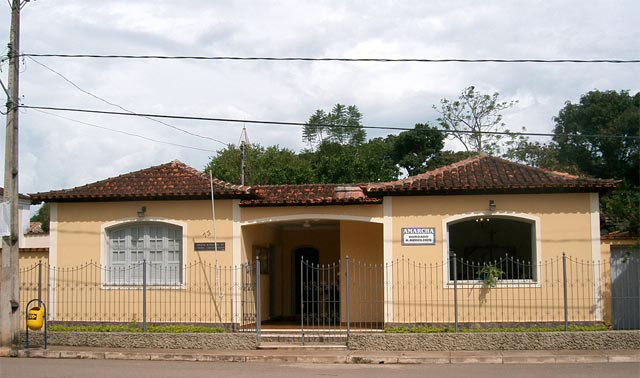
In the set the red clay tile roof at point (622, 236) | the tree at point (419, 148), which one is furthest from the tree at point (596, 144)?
the red clay tile roof at point (622, 236)

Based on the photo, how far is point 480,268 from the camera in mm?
17078

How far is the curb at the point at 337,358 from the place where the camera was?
14.0 metres

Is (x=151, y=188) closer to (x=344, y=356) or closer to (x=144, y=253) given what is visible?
(x=144, y=253)

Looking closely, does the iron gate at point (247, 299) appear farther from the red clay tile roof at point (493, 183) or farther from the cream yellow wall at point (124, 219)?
the red clay tile roof at point (493, 183)

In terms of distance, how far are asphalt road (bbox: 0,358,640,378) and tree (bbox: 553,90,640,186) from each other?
26992 mm

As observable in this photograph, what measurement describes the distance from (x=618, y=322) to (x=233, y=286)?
9039mm

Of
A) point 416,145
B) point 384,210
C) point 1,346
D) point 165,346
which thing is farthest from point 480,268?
point 416,145

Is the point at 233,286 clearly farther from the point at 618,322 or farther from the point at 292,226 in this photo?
the point at 618,322

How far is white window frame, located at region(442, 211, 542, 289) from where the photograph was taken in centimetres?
1666

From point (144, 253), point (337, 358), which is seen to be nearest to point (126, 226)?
point (144, 253)

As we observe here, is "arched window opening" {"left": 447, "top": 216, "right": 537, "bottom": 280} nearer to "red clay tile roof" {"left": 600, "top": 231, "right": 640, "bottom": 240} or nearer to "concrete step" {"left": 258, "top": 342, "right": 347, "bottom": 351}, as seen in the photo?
"red clay tile roof" {"left": 600, "top": 231, "right": 640, "bottom": 240}

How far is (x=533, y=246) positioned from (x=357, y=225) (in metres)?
4.42

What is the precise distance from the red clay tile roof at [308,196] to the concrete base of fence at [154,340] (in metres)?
3.49

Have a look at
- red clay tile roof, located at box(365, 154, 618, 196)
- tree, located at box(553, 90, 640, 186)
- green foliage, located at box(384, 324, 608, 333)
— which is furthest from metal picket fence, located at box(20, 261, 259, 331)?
tree, located at box(553, 90, 640, 186)
